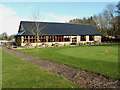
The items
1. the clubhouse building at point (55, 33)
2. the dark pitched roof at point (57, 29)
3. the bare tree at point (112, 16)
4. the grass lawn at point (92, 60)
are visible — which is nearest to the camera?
the grass lawn at point (92, 60)

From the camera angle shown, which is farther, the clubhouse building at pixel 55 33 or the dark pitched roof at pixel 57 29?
the dark pitched roof at pixel 57 29

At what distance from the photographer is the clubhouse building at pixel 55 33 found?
33938 millimetres

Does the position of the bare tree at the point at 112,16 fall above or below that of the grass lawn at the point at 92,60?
above

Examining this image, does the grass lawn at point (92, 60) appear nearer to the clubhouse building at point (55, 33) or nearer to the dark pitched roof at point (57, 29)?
the clubhouse building at point (55, 33)

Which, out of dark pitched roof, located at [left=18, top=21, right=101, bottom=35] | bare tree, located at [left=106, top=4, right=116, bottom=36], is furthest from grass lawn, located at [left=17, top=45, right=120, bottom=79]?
bare tree, located at [left=106, top=4, right=116, bottom=36]

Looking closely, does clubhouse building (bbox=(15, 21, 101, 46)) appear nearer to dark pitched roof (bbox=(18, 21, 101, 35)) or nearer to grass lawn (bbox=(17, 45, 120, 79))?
dark pitched roof (bbox=(18, 21, 101, 35))

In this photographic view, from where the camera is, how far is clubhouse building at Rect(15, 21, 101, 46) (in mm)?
33938

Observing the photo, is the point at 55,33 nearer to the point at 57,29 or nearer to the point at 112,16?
the point at 57,29

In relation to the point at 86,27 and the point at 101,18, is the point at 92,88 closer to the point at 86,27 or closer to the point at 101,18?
the point at 86,27

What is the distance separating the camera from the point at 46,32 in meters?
36.6

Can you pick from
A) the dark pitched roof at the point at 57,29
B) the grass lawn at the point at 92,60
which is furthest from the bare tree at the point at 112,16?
the grass lawn at the point at 92,60

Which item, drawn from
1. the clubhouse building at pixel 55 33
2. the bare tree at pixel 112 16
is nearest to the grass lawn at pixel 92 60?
the clubhouse building at pixel 55 33

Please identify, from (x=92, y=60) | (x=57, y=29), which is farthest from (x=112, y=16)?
(x=92, y=60)

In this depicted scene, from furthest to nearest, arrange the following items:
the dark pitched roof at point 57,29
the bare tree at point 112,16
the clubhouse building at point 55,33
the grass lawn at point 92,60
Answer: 1. the bare tree at point 112,16
2. the dark pitched roof at point 57,29
3. the clubhouse building at point 55,33
4. the grass lawn at point 92,60
